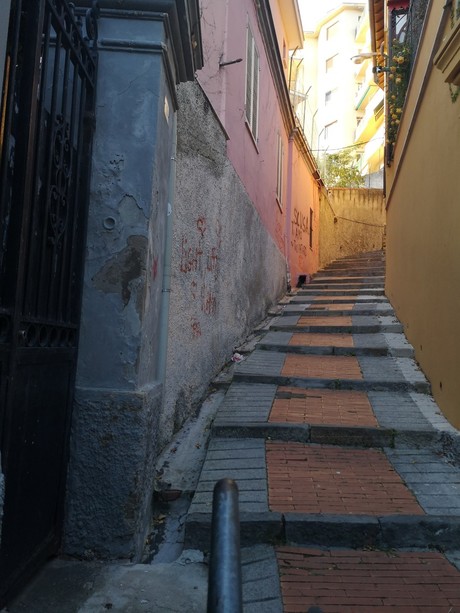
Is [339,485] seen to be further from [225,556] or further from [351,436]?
[225,556]

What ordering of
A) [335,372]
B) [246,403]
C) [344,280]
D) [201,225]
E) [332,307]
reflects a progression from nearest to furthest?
[246,403] → [201,225] → [335,372] → [332,307] → [344,280]

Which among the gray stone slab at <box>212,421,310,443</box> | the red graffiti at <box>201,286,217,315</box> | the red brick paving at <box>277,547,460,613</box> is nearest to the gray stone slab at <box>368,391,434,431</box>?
the gray stone slab at <box>212,421,310,443</box>

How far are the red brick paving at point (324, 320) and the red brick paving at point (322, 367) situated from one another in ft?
5.28

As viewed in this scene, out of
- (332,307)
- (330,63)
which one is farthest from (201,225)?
(330,63)

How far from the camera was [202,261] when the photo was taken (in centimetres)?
533

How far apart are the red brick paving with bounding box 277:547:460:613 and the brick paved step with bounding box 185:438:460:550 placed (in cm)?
11

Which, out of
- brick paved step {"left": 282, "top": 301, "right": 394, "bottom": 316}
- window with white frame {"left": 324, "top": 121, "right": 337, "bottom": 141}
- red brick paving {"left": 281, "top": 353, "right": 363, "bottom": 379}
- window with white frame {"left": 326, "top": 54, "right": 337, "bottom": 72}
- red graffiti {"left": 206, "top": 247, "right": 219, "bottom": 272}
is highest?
window with white frame {"left": 326, "top": 54, "right": 337, "bottom": 72}

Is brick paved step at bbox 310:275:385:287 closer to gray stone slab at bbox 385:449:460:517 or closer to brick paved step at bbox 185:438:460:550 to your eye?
gray stone slab at bbox 385:449:460:517

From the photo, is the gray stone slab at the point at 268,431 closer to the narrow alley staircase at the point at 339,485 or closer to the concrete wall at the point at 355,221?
the narrow alley staircase at the point at 339,485

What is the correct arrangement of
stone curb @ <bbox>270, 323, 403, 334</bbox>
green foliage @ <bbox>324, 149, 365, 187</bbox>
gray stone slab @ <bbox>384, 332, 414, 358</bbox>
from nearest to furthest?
1. gray stone slab @ <bbox>384, 332, 414, 358</bbox>
2. stone curb @ <bbox>270, 323, 403, 334</bbox>
3. green foliage @ <bbox>324, 149, 365, 187</bbox>

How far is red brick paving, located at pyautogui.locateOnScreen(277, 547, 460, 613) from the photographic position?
8.28 feet

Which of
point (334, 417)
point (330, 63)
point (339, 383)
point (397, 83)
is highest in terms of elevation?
point (330, 63)

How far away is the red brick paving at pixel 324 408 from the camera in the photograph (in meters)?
4.59

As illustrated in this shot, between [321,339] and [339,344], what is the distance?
0.47 meters
